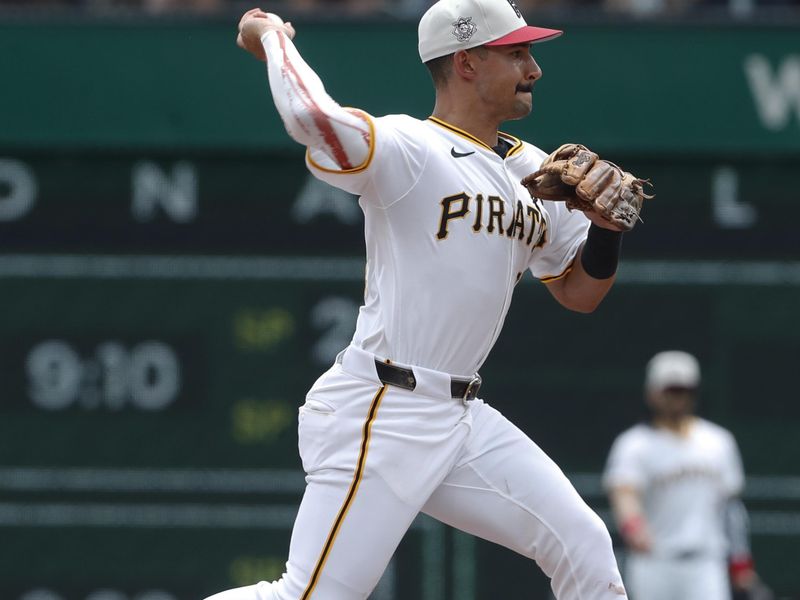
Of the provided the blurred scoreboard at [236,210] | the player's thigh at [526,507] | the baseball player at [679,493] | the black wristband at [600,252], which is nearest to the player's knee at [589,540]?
the player's thigh at [526,507]

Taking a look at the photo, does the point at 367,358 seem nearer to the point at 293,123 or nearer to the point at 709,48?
the point at 293,123

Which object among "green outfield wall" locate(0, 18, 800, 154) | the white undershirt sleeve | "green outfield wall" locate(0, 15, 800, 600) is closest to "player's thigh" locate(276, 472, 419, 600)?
the white undershirt sleeve

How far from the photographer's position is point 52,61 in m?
8.48

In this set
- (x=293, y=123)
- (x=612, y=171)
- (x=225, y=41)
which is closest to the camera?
(x=293, y=123)

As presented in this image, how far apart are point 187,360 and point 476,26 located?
4.20 metres

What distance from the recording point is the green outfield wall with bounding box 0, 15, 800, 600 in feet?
27.7

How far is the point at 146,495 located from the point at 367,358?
165 inches

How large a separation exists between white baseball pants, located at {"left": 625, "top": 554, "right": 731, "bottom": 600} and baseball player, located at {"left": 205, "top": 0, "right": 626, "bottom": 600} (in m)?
3.86

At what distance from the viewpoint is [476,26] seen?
15.1ft

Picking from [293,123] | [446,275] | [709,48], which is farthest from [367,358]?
[709,48]

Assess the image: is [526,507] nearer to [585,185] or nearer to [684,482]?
[585,185]

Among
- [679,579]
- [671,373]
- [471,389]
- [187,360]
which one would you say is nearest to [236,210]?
[187,360]

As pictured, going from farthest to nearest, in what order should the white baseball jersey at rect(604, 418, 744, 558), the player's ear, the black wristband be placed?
the white baseball jersey at rect(604, 418, 744, 558)
the black wristband
the player's ear

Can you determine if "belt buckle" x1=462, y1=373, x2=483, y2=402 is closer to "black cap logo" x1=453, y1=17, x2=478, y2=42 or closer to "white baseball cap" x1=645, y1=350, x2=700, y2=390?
"black cap logo" x1=453, y1=17, x2=478, y2=42
